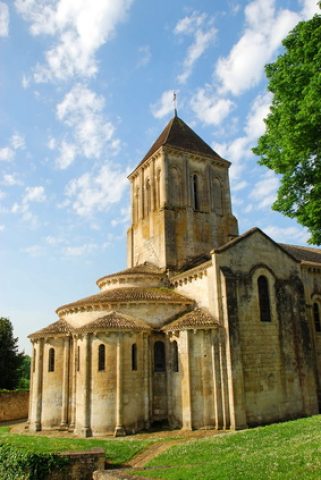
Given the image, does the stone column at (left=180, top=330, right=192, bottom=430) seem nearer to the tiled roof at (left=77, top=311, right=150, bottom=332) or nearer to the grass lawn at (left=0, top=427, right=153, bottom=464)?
the tiled roof at (left=77, top=311, right=150, bottom=332)

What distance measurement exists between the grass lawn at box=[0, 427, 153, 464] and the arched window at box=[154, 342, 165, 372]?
3879 mm

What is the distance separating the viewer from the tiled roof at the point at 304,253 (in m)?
27.3

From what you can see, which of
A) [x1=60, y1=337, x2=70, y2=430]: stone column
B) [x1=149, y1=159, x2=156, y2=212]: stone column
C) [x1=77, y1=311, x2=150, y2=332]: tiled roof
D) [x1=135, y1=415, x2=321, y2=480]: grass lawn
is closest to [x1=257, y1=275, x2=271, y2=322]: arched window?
[x1=77, y1=311, x2=150, y2=332]: tiled roof

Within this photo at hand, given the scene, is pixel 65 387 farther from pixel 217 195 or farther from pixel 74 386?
pixel 217 195

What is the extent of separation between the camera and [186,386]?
18.8 metres

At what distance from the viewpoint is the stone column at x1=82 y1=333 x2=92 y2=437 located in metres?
18.6

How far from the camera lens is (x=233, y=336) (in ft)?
64.1

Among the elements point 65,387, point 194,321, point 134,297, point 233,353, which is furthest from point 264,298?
point 65,387

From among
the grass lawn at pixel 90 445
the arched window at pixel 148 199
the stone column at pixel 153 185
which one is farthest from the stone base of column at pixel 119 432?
the arched window at pixel 148 199

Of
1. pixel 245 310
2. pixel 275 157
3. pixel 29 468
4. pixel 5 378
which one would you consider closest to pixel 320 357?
pixel 245 310

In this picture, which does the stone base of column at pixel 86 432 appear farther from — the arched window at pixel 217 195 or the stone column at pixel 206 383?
the arched window at pixel 217 195

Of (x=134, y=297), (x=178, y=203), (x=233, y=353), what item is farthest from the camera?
(x=178, y=203)

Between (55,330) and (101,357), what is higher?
(55,330)

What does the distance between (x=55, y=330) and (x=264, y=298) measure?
463 inches
